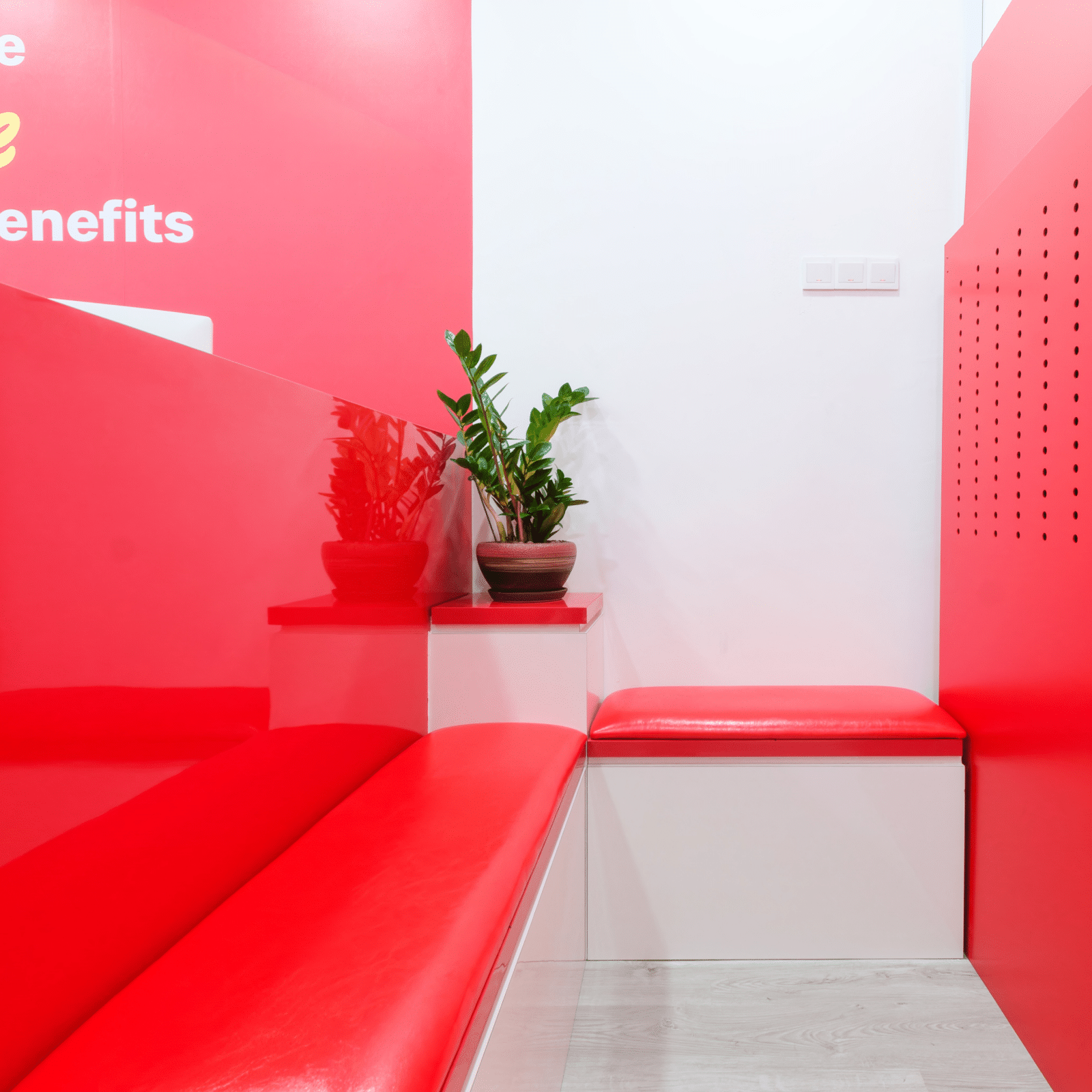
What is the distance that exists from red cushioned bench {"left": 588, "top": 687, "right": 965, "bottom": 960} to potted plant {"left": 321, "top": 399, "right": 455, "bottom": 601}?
66 centimetres

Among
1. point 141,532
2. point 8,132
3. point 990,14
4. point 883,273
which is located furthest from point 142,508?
point 990,14

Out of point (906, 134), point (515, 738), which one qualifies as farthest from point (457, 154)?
point (515, 738)

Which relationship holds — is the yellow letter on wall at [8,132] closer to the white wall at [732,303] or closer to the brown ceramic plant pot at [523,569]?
the white wall at [732,303]

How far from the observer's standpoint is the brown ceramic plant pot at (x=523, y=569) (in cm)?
213

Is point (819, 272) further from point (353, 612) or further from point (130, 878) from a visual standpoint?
point (130, 878)

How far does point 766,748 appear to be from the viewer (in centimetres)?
198

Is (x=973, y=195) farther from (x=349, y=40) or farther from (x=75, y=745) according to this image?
(x=75, y=745)

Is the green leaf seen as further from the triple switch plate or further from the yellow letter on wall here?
the yellow letter on wall

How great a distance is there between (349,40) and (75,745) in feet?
7.89

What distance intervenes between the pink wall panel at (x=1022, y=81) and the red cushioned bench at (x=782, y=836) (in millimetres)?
1397

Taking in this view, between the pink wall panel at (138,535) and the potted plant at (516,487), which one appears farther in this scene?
the potted plant at (516,487)

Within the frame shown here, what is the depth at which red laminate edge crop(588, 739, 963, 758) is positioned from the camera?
1976 mm

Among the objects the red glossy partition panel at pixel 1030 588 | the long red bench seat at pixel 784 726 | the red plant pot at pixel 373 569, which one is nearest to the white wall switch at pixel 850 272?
the red glossy partition panel at pixel 1030 588

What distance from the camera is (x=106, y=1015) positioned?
792 millimetres
